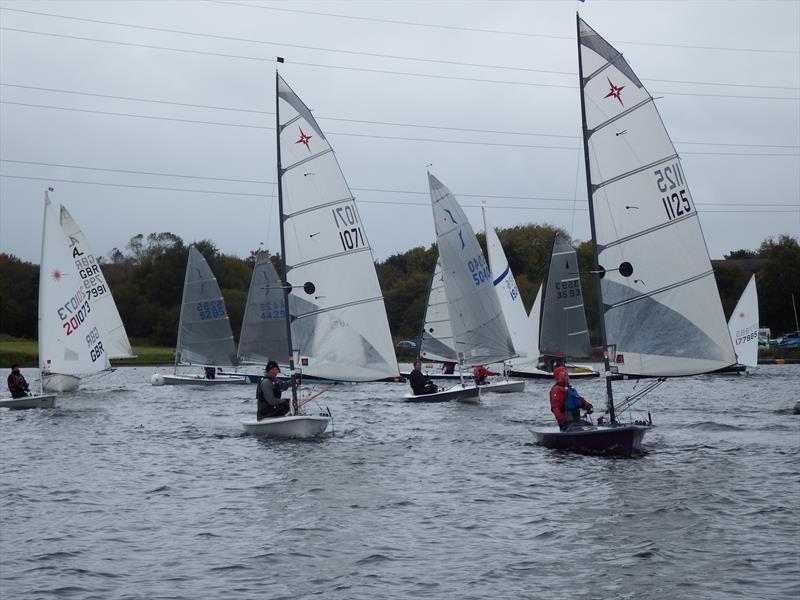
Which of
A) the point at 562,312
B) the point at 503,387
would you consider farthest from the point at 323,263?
the point at 562,312

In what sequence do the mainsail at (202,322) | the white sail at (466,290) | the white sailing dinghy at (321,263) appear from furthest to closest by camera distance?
the mainsail at (202,322) < the white sail at (466,290) < the white sailing dinghy at (321,263)

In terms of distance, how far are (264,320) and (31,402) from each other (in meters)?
16.5

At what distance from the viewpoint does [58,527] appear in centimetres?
1403

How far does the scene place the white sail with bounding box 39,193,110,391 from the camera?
114 feet

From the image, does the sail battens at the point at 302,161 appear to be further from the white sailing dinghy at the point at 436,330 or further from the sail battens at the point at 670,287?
the white sailing dinghy at the point at 436,330

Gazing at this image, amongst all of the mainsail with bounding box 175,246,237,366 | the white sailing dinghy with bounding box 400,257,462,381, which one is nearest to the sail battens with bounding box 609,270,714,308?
the white sailing dinghy with bounding box 400,257,462,381

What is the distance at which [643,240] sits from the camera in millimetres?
19406

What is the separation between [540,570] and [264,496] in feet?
19.2

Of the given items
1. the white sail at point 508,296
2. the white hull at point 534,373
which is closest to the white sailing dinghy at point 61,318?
the white sail at point 508,296

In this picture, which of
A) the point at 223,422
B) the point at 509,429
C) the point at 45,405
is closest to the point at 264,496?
the point at 509,429

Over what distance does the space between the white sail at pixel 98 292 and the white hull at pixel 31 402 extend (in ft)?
42.2

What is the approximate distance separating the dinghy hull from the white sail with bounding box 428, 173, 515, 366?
15.8 m

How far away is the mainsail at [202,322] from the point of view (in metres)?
48.8

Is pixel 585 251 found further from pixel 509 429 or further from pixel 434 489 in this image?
pixel 434 489
